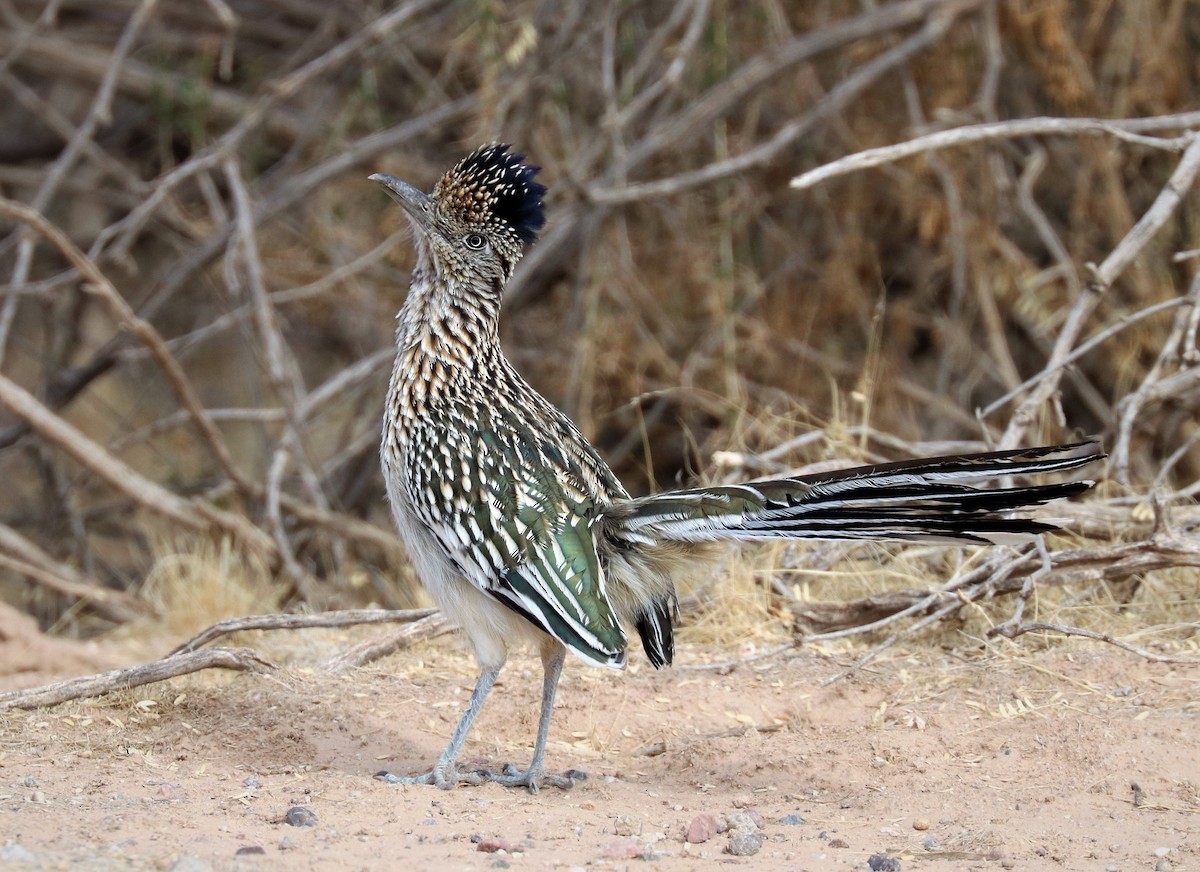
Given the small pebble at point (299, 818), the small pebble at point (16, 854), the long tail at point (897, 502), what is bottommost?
the small pebble at point (299, 818)

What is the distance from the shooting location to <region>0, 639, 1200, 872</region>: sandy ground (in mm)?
3473

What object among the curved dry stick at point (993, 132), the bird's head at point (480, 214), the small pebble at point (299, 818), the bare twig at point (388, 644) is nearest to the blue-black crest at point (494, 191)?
the bird's head at point (480, 214)

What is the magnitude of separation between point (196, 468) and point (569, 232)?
142 inches

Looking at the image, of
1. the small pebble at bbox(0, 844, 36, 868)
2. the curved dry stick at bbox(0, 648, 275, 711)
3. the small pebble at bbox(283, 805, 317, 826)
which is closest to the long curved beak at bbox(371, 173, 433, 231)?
the curved dry stick at bbox(0, 648, 275, 711)

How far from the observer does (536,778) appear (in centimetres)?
423

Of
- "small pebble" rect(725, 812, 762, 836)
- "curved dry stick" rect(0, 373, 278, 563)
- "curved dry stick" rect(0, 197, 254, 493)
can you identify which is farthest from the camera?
"curved dry stick" rect(0, 373, 278, 563)

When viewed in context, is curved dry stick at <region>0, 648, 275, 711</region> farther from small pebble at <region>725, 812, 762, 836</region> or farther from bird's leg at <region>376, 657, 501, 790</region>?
small pebble at <region>725, 812, 762, 836</region>

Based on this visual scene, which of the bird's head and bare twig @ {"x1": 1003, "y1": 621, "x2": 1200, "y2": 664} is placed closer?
bare twig @ {"x1": 1003, "y1": 621, "x2": 1200, "y2": 664}

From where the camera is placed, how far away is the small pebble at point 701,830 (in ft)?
12.0

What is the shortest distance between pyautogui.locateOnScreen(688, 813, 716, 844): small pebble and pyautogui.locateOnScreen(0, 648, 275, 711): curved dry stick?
1867 mm

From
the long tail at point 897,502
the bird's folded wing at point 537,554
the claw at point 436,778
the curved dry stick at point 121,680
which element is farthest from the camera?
the curved dry stick at point 121,680

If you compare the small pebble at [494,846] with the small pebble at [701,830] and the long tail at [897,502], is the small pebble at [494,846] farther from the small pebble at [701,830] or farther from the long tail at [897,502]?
the long tail at [897,502]

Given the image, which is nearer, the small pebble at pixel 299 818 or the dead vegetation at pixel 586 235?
the small pebble at pixel 299 818

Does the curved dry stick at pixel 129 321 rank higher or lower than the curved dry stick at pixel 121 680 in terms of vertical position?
higher
